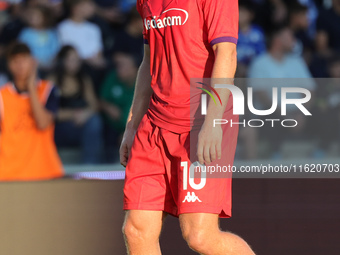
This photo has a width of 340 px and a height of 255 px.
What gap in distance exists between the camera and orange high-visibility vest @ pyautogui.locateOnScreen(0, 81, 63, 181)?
5.95 m

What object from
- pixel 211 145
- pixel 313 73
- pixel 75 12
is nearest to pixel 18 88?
pixel 75 12

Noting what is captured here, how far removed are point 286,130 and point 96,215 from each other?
1.78 metres

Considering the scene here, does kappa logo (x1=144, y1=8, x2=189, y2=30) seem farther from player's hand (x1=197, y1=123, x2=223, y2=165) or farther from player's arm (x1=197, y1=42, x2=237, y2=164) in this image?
player's hand (x1=197, y1=123, x2=223, y2=165)

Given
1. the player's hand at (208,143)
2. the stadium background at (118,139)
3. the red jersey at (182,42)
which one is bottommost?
the stadium background at (118,139)

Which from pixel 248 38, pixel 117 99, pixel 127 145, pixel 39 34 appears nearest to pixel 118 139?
pixel 117 99

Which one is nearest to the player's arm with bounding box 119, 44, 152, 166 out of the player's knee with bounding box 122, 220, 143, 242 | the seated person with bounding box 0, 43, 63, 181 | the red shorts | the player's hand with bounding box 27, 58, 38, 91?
the red shorts

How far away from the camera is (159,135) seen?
3.68 m

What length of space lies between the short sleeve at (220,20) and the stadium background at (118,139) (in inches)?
82.2

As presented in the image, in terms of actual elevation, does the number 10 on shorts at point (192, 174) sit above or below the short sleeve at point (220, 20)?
below

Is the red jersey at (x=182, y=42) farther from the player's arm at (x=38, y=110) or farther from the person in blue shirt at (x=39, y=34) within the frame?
the person in blue shirt at (x=39, y=34)

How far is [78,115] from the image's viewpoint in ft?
20.6

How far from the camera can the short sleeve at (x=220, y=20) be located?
350 cm

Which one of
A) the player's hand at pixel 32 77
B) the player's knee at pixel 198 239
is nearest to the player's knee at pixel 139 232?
the player's knee at pixel 198 239

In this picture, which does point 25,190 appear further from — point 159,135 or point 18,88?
point 159,135
